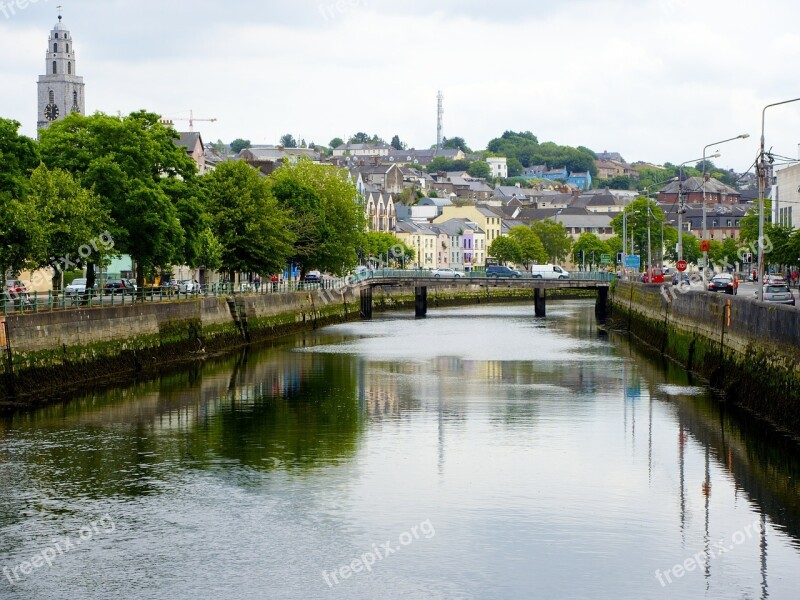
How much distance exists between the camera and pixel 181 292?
73.3m

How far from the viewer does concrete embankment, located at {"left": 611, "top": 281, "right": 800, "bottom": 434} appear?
133ft

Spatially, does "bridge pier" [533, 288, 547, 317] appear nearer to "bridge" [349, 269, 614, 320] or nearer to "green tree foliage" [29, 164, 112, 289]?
"bridge" [349, 269, 614, 320]

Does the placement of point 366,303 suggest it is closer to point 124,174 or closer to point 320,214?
point 320,214

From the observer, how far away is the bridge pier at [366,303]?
392ft

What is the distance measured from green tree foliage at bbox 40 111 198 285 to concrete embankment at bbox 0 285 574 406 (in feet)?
12.3

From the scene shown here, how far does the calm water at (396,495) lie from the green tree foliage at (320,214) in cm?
4963

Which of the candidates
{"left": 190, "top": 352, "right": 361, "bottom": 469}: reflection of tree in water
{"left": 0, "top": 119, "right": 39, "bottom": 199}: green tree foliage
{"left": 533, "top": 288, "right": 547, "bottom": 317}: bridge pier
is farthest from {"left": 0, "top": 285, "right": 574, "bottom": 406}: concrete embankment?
{"left": 533, "top": 288, "right": 547, "bottom": 317}: bridge pier

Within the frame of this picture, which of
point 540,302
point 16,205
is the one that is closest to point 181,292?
point 16,205

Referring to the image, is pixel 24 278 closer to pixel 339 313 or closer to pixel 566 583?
pixel 339 313

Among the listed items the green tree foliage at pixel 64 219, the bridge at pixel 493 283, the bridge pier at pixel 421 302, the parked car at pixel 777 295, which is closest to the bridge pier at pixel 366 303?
the bridge at pixel 493 283

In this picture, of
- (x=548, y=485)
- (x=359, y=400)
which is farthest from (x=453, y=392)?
(x=548, y=485)

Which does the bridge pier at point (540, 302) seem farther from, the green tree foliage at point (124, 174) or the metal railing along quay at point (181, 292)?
the green tree foliage at point (124, 174)

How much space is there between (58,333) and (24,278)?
122 feet

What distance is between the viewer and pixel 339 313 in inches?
4252
